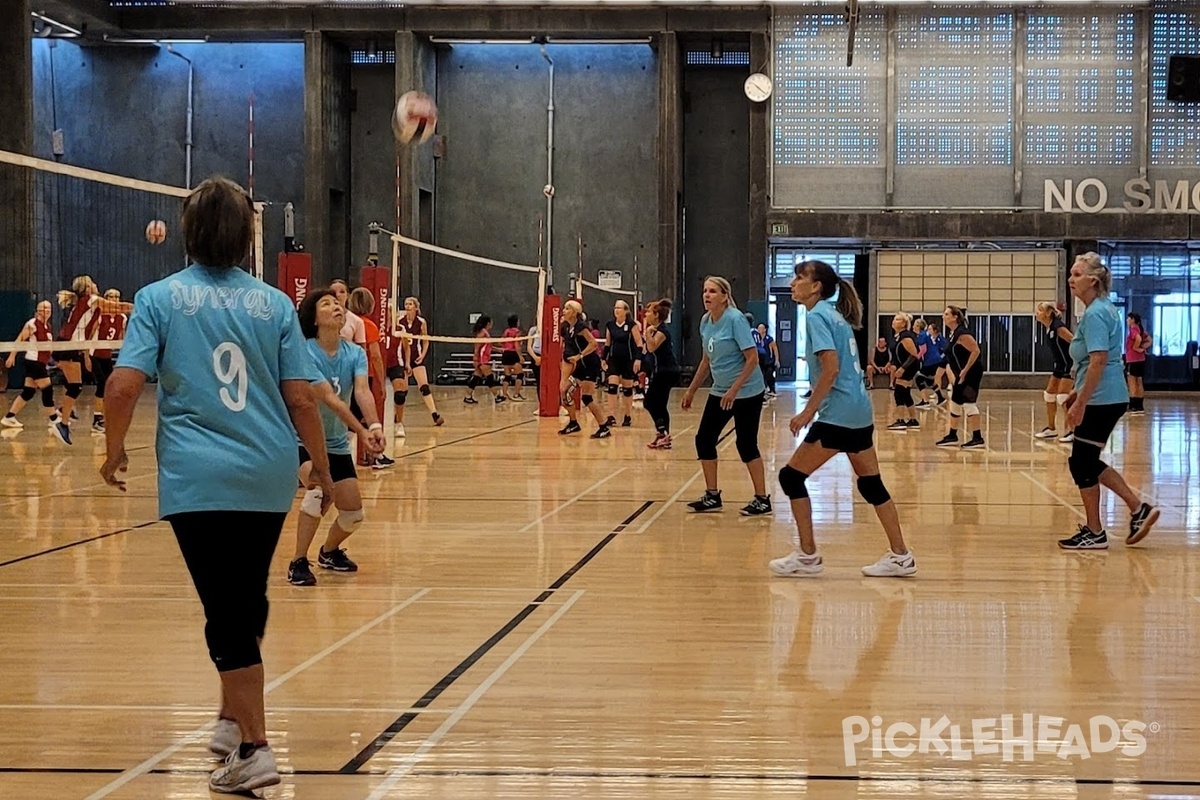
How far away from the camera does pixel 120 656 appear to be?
5.63m

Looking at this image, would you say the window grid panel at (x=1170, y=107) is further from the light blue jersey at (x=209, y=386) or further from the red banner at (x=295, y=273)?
the light blue jersey at (x=209, y=386)

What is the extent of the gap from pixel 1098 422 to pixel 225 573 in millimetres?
5844

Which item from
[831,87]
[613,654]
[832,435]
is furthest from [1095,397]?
[831,87]

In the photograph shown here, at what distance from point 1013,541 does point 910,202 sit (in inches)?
1022

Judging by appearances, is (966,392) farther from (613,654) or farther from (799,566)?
(613,654)

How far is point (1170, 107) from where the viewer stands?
3338 cm

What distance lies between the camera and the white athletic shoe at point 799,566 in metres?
7.52

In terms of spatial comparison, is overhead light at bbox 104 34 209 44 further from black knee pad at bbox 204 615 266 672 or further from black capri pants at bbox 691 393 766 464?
black knee pad at bbox 204 615 266 672

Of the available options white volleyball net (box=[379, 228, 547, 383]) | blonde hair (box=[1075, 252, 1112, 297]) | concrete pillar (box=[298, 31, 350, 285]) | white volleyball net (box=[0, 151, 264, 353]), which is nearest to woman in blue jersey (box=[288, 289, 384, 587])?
blonde hair (box=[1075, 252, 1112, 297])

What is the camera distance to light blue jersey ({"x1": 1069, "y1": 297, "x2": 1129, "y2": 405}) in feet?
26.7

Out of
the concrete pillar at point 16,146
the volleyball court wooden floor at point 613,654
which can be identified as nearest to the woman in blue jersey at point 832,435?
the volleyball court wooden floor at point 613,654

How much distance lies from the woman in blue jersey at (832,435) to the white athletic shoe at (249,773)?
400 cm

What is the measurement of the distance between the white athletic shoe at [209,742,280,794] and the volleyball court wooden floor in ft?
0.22

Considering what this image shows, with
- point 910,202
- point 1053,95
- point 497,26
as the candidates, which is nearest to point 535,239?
point 497,26
